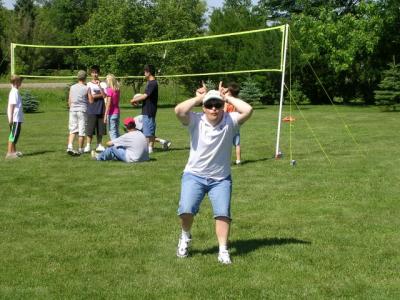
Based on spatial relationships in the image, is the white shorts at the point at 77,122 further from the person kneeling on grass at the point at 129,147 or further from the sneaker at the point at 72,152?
the person kneeling on grass at the point at 129,147

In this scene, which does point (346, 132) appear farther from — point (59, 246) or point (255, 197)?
point (59, 246)

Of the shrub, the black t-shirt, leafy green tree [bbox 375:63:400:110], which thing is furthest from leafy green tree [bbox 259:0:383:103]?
the black t-shirt

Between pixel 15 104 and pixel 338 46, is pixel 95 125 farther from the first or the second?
pixel 338 46

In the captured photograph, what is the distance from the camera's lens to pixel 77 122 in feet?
45.6

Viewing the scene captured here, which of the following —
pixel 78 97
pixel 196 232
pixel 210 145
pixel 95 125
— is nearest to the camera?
pixel 210 145

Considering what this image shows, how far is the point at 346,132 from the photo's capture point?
20297 mm

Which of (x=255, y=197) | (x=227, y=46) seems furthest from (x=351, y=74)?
(x=255, y=197)

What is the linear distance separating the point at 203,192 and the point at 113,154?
23.1ft

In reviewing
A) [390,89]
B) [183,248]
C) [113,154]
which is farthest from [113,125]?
[390,89]

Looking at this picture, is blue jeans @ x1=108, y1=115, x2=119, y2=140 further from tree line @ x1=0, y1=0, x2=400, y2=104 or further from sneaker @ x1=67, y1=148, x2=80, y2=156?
tree line @ x1=0, y1=0, x2=400, y2=104

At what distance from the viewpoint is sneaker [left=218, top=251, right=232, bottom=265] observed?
610cm

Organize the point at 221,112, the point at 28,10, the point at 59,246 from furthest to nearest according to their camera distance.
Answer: the point at 28,10, the point at 59,246, the point at 221,112

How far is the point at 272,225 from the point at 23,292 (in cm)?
334

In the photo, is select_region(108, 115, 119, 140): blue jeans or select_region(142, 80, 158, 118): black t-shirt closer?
select_region(142, 80, 158, 118): black t-shirt
